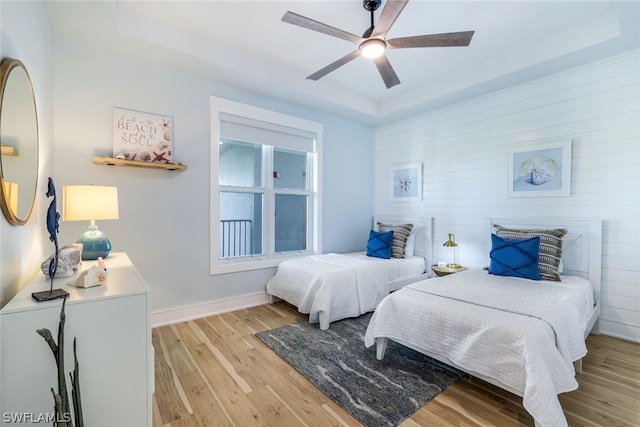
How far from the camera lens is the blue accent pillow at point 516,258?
2.62 metres

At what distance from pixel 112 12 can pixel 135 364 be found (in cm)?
244

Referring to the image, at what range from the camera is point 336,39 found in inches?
109

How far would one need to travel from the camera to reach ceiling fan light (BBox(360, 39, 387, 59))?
2.08 metres

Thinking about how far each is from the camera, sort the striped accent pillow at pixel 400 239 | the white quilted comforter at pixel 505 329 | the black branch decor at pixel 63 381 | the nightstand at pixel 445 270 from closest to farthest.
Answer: the black branch decor at pixel 63 381 < the white quilted comforter at pixel 505 329 < the nightstand at pixel 445 270 < the striped accent pillow at pixel 400 239

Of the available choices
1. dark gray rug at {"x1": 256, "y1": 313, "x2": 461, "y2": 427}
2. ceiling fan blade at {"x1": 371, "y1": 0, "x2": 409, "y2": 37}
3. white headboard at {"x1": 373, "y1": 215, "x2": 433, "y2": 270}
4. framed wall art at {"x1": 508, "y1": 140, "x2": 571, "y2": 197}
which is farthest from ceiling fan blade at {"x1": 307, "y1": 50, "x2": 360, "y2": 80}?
white headboard at {"x1": 373, "y1": 215, "x2": 433, "y2": 270}

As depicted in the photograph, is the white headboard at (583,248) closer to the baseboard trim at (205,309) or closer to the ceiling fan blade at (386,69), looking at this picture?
the ceiling fan blade at (386,69)

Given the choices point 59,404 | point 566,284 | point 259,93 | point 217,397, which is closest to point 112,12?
point 259,93

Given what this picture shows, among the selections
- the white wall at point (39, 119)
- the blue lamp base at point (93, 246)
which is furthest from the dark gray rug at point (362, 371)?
the white wall at point (39, 119)

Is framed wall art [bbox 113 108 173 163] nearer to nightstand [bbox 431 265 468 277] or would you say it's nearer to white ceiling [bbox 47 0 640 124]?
white ceiling [bbox 47 0 640 124]

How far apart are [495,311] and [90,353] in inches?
84.5

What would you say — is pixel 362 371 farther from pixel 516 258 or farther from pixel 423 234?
pixel 423 234

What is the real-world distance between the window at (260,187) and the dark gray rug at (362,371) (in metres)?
1.20

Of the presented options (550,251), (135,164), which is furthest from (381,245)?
(135,164)

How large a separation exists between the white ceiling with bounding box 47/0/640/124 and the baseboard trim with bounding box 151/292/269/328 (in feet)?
8.06
